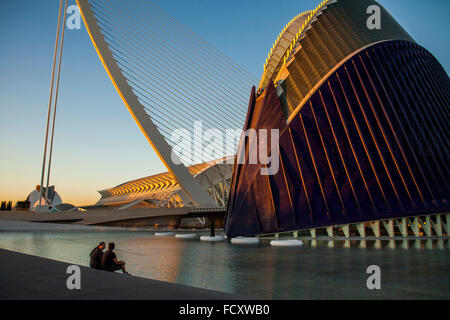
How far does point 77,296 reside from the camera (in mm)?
5078

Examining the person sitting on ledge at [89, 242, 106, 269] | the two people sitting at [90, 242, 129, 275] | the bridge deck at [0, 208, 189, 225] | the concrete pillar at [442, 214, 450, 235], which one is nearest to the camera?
the two people sitting at [90, 242, 129, 275]

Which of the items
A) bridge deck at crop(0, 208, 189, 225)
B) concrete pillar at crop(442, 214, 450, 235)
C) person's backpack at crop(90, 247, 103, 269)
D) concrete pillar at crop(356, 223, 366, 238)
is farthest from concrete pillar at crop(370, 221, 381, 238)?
person's backpack at crop(90, 247, 103, 269)

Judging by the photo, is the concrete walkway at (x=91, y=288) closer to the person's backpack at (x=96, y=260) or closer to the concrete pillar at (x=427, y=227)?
the person's backpack at (x=96, y=260)

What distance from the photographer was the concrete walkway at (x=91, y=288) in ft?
16.8

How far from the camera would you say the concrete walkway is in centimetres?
511

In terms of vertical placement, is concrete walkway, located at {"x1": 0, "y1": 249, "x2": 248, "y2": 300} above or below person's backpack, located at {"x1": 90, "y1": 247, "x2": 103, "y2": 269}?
below

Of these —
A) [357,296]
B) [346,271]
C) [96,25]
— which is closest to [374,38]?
[96,25]

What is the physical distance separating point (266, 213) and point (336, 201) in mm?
4340

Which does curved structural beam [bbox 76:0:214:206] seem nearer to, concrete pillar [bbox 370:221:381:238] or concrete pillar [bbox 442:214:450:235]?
concrete pillar [bbox 370:221:381:238]

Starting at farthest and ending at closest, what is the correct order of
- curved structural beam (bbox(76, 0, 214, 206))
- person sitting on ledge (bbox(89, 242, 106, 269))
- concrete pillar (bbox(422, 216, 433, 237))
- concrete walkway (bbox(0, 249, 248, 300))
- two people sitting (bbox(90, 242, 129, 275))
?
curved structural beam (bbox(76, 0, 214, 206)) < concrete pillar (bbox(422, 216, 433, 237)) < person sitting on ledge (bbox(89, 242, 106, 269)) < two people sitting (bbox(90, 242, 129, 275)) < concrete walkway (bbox(0, 249, 248, 300))

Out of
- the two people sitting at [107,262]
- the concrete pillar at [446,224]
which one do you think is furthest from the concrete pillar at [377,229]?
the two people sitting at [107,262]

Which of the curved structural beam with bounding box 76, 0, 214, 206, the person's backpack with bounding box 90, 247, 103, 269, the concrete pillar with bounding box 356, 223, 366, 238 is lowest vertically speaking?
the concrete pillar with bounding box 356, 223, 366, 238

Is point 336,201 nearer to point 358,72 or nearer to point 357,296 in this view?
point 358,72

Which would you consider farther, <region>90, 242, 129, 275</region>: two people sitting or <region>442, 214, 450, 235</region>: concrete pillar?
<region>442, 214, 450, 235</region>: concrete pillar
